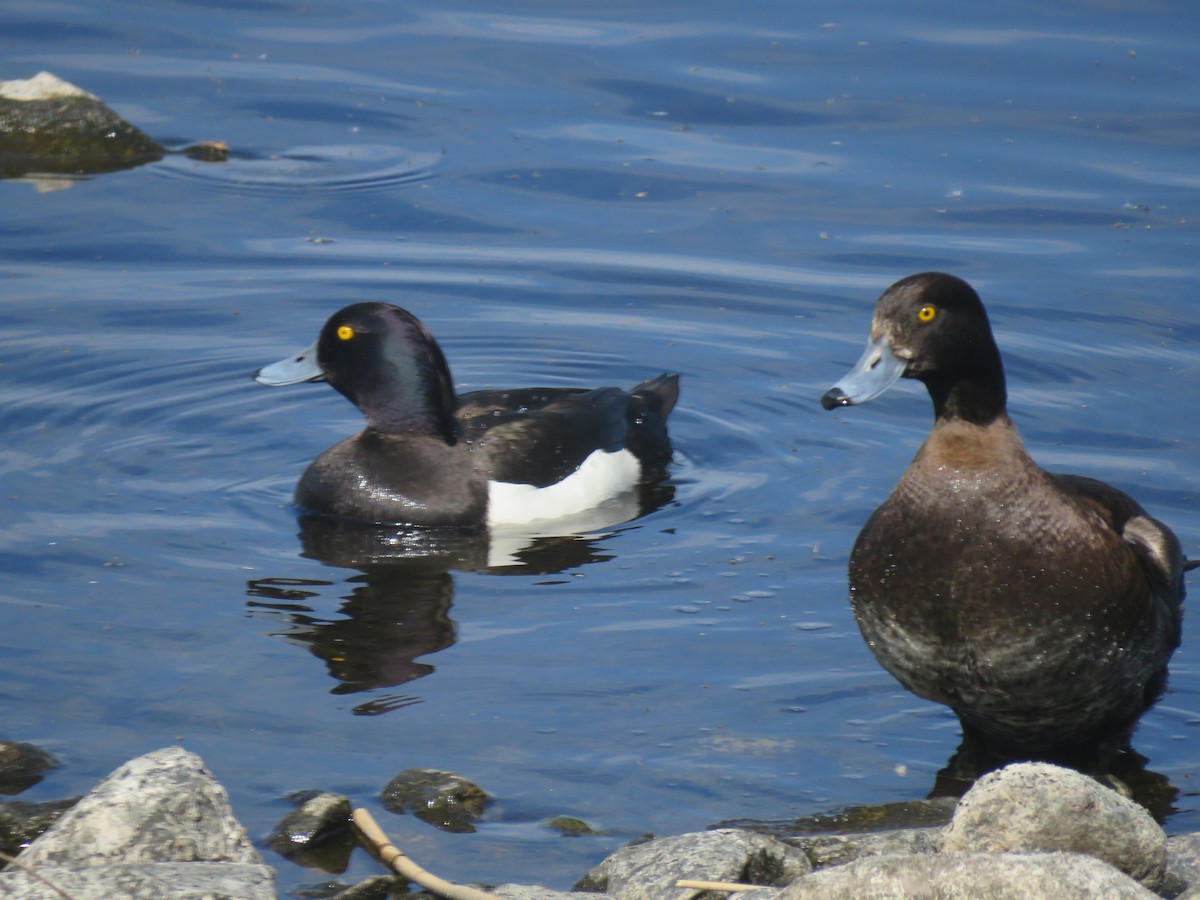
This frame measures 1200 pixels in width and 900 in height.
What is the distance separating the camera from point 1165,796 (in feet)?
19.1

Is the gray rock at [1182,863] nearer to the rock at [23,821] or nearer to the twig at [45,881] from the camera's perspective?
the twig at [45,881]

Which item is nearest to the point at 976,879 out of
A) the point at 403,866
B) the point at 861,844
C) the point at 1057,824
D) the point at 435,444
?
the point at 1057,824

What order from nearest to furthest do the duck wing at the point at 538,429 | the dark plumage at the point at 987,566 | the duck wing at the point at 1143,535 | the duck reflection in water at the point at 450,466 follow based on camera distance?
the dark plumage at the point at 987,566
the duck wing at the point at 1143,535
the duck reflection in water at the point at 450,466
the duck wing at the point at 538,429

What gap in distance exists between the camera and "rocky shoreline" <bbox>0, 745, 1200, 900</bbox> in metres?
4.21

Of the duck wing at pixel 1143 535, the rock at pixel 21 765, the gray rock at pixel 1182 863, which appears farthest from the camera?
the duck wing at pixel 1143 535

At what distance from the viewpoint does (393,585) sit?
7.69 meters

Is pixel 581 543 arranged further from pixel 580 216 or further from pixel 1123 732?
pixel 580 216

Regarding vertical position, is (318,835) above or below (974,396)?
below

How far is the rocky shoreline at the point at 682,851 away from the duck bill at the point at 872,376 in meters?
1.34

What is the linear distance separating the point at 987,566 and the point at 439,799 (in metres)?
1.80

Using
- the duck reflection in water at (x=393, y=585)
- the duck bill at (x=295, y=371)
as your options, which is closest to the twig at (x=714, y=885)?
the duck reflection in water at (x=393, y=585)

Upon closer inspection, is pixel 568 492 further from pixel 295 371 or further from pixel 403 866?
pixel 403 866

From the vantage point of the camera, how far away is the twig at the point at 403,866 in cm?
455

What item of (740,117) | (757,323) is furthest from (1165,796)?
(740,117)
